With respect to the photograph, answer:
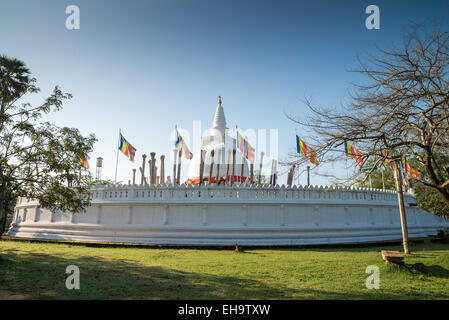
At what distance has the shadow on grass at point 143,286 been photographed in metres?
6.05

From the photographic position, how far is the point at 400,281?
745 cm

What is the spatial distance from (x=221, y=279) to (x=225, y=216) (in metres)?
7.73

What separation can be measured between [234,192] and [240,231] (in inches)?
83.5

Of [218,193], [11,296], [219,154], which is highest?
[219,154]

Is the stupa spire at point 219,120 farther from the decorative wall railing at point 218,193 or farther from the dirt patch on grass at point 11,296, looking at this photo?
the dirt patch on grass at point 11,296

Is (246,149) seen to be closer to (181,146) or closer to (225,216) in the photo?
(181,146)

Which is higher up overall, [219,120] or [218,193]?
[219,120]

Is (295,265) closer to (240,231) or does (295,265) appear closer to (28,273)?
(240,231)

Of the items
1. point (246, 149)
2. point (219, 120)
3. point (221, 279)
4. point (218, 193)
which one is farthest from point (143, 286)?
point (219, 120)

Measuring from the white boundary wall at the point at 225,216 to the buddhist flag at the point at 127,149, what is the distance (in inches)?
224

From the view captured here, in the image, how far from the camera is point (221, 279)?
7.54 metres

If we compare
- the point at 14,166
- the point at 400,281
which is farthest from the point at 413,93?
the point at 14,166

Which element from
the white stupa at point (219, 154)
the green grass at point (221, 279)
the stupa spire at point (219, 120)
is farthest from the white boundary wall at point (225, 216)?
the stupa spire at point (219, 120)

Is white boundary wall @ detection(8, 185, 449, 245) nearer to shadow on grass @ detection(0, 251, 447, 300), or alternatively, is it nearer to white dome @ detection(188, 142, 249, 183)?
shadow on grass @ detection(0, 251, 447, 300)
